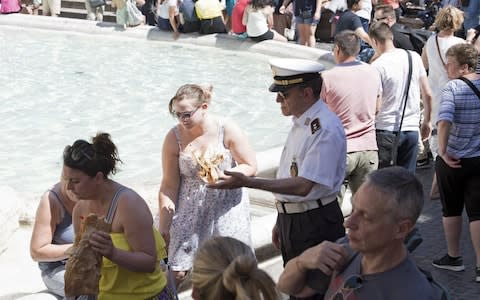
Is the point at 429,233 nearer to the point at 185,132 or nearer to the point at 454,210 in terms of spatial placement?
the point at 454,210

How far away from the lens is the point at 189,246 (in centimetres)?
521

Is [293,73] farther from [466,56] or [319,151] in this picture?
[466,56]

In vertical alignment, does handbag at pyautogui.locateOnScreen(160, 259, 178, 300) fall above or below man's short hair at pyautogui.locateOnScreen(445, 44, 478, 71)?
below

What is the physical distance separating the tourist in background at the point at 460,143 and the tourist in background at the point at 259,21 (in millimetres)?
9748

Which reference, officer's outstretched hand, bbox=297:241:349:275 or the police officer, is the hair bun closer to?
officer's outstretched hand, bbox=297:241:349:275

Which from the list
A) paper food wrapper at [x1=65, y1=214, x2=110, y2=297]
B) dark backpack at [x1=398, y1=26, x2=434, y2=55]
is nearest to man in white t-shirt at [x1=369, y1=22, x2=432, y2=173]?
paper food wrapper at [x1=65, y1=214, x2=110, y2=297]

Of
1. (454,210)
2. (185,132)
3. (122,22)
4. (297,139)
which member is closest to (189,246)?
(185,132)

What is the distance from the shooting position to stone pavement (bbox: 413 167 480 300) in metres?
5.91

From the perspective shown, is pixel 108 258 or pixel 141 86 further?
pixel 141 86

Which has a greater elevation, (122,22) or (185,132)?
(185,132)

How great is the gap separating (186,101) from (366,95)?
1.68 meters

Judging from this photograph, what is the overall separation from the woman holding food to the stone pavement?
4.99ft

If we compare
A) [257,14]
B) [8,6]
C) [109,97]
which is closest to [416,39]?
[109,97]

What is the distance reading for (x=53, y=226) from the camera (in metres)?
4.54
